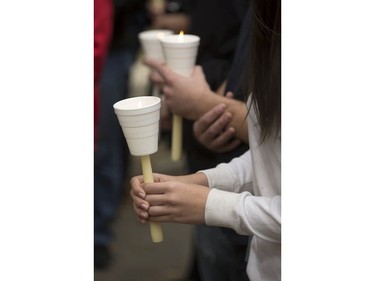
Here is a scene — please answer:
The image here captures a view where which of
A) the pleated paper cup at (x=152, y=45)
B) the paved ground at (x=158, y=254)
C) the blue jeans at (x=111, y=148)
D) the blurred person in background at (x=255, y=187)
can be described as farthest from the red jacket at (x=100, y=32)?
the blurred person in background at (x=255, y=187)

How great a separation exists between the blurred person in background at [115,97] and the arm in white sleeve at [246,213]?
170cm

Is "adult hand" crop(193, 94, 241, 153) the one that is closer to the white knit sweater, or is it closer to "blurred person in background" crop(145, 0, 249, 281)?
"blurred person in background" crop(145, 0, 249, 281)

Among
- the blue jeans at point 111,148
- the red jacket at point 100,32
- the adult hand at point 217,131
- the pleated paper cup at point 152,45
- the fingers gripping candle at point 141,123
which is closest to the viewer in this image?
the fingers gripping candle at point 141,123

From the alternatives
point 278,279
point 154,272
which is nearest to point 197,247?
point 154,272

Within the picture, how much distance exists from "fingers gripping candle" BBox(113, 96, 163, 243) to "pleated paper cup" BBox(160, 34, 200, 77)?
291 millimetres

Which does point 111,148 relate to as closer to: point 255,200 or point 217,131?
point 217,131

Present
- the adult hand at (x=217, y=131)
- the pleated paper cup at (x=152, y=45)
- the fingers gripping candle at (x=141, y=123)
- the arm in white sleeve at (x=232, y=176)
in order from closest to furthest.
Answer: the fingers gripping candle at (x=141, y=123), the arm in white sleeve at (x=232, y=176), the adult hand at (x=217, y=131), the pleated paper cup at (x=152, y=45)

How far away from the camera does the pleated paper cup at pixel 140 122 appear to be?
4.33 ft

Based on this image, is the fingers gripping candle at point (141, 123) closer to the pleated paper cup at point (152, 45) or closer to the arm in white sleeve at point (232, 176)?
the arm in white sleeve at point (232, 176)

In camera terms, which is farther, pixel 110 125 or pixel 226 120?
pixel 110 125

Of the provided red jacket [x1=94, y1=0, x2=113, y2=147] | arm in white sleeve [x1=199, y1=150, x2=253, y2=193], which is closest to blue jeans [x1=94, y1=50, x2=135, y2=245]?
red jacket [x1=94, y1=0, x2=113, y2=147]

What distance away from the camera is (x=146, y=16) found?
3.58 metres
